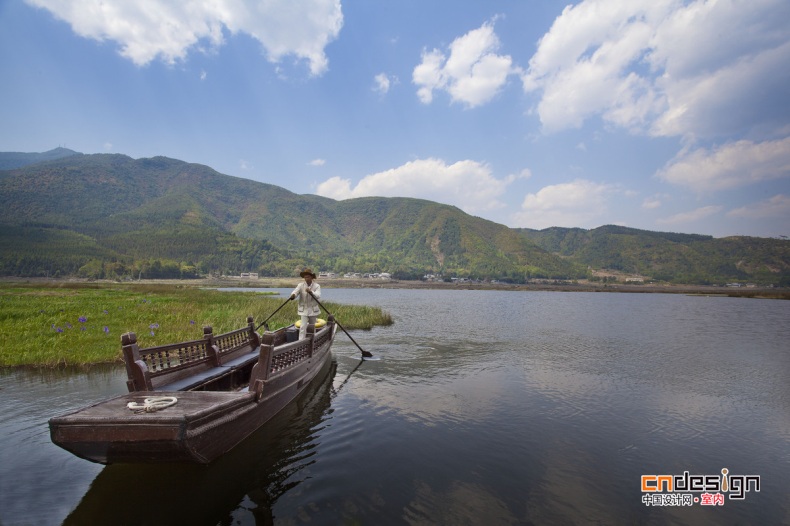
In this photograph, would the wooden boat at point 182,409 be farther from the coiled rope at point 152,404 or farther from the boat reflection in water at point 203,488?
the boat reflection in water at point 203,488

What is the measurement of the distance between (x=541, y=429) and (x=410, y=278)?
18568 centimetres

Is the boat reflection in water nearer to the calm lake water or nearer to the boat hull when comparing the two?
the calm lake water

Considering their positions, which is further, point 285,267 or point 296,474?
point 285,267

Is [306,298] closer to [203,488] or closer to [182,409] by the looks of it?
[203,488]

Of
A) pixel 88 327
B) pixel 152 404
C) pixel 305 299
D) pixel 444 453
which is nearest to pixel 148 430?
pixel 152 404

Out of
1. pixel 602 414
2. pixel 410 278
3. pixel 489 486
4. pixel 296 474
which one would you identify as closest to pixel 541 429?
pixel 602 414

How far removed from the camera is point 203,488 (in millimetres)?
6914

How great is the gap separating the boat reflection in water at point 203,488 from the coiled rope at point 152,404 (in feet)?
5.72

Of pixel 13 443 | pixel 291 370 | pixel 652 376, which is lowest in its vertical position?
pixel 652 376

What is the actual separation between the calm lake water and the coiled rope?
175 cm

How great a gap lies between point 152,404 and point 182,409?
1.46ft

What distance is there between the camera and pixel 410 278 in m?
197

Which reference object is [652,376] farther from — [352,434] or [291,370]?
[291,370]

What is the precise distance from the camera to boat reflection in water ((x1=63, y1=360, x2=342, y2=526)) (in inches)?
239
